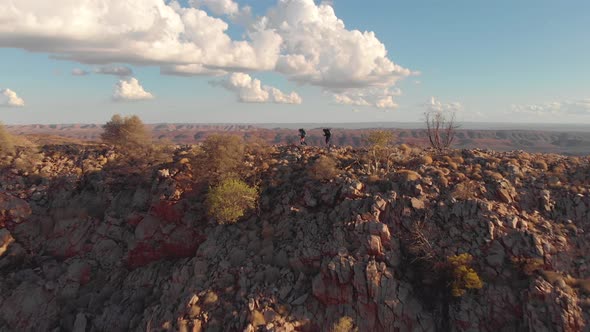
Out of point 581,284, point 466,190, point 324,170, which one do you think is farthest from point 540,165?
point 324,170

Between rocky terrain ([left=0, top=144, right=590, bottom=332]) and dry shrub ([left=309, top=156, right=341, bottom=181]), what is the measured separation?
21 centimetres

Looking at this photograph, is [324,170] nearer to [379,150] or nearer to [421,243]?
[379,150]

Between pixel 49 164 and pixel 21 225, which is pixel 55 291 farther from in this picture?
pixel 49 164

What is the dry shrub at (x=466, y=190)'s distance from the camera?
25.1 metres

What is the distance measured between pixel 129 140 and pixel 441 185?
120 ft

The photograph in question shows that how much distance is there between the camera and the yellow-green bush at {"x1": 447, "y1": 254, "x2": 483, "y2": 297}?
19.7m

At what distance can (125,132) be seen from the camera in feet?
132

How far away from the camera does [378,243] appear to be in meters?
Result: 22.8

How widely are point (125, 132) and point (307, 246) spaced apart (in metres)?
29.5

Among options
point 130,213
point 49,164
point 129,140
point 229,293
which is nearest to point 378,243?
point 229,293

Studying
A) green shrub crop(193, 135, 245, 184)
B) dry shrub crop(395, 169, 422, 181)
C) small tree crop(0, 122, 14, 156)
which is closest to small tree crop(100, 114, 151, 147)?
small tree crop(0, 122, 14, 156)

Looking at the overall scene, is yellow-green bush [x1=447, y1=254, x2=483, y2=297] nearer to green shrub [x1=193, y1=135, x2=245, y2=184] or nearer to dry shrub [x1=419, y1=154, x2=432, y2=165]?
dry shrub [x1=419, y1=154, x2=432, y2=165]

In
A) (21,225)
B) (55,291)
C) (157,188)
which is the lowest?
(55,291)

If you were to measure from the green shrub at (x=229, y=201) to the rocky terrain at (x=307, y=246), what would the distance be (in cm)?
114
